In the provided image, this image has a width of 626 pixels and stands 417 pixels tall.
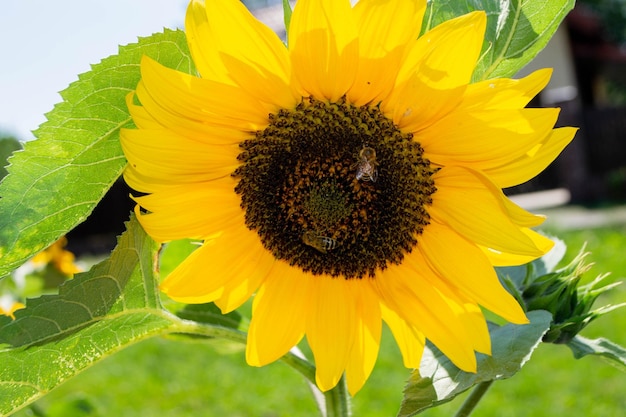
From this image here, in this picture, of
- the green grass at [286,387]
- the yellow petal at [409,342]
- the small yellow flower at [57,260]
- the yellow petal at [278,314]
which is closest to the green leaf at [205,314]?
the yellow petal at [278,314]

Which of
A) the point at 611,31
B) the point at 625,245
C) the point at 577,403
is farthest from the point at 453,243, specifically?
the point at 611,31

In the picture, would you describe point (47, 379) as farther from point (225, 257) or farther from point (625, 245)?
point (625, 245)

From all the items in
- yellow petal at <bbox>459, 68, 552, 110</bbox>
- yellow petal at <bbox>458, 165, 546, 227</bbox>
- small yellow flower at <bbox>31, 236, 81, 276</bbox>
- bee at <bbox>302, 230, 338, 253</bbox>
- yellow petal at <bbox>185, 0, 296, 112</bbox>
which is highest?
yellow petal at <bbox>185, 0, 296, 112</bbox>

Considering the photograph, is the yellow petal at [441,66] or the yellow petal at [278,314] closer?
the yellow petal at [441,66]

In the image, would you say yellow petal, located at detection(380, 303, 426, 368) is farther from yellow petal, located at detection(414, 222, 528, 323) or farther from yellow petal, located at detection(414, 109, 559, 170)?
yellow petal, located at detection(414, 109, 559, 170)

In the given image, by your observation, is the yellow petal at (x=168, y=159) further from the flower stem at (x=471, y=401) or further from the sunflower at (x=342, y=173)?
the flower stem at (x=471, y=401)

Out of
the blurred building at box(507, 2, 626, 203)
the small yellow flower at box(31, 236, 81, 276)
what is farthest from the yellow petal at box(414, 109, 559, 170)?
the blurred building at box(507, 2, 626, 203)

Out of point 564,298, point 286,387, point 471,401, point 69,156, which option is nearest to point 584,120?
point 286,387
